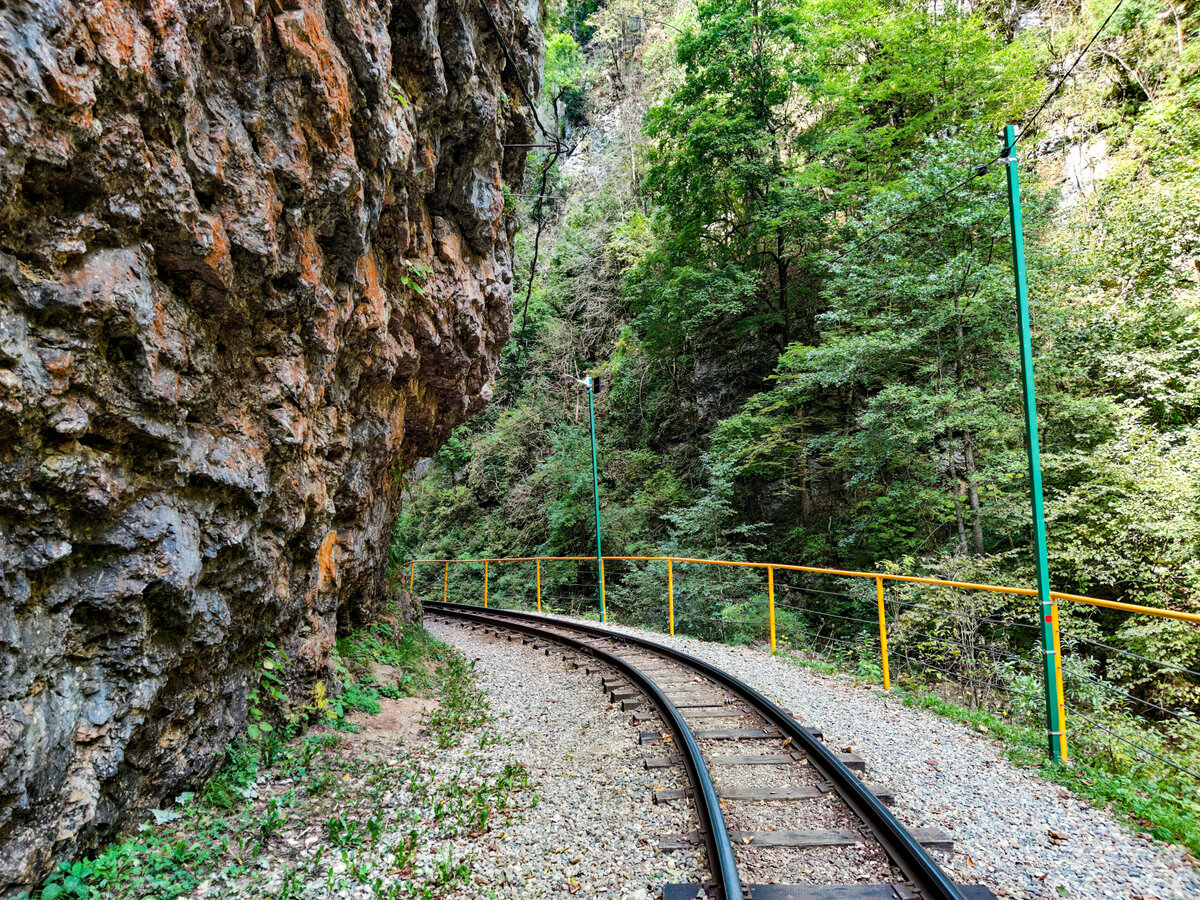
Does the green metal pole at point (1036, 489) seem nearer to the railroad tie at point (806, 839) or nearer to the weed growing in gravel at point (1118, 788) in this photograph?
→ the weed growing in gravel at point (1118, 788)

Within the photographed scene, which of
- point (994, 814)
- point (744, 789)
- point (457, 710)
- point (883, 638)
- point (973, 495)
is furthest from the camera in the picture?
point (973, 495)

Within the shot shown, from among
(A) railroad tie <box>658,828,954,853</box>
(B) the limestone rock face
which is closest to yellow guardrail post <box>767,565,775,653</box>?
(A) railroad tie <box>658,828,954,853</box>

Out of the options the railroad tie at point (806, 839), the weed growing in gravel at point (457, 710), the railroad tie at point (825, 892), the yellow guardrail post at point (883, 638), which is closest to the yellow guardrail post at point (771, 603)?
the yellow guardrail post at point (883, 638)

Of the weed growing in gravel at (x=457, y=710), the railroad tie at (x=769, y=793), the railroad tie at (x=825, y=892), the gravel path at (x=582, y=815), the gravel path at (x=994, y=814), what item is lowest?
the weed growing in gravel at (x=457, y=710)

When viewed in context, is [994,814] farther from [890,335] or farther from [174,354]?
[890,335]

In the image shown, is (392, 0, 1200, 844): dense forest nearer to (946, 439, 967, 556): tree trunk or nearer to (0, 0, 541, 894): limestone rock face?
(946, 439, 967, 556): tree trunk

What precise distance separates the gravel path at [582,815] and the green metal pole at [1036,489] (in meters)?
3.12

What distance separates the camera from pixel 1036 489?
5.06m

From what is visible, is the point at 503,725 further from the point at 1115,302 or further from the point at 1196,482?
the point at 1115,302

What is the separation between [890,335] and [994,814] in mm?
8910

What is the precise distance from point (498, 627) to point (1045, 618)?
9.78 metres

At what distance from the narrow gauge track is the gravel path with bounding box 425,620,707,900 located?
0.50 feet

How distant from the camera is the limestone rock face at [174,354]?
279 cm

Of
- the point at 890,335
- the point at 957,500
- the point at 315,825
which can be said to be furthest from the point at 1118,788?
the point at 890,335
